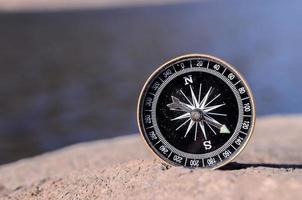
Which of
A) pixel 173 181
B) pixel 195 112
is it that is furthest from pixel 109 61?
pixel 173 181

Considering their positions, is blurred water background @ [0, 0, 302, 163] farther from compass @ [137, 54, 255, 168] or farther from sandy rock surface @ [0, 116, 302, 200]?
compass @ [137, 54, 255, 168]

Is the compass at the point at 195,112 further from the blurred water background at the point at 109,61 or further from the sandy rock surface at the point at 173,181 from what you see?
the blurred water background at the point at 109,61

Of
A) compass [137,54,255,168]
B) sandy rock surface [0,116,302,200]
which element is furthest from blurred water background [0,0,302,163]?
compass [137,54,255,168]

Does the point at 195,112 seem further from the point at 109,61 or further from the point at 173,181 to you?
the point at 109,61

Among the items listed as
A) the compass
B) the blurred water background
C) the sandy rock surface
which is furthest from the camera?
→ the blurred water background

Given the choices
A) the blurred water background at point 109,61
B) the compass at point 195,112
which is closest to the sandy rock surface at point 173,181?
the compass at point 195,112

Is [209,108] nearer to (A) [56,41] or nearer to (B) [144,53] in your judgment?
(B) [144,53]

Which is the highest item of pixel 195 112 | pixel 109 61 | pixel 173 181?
pixel 109 61
